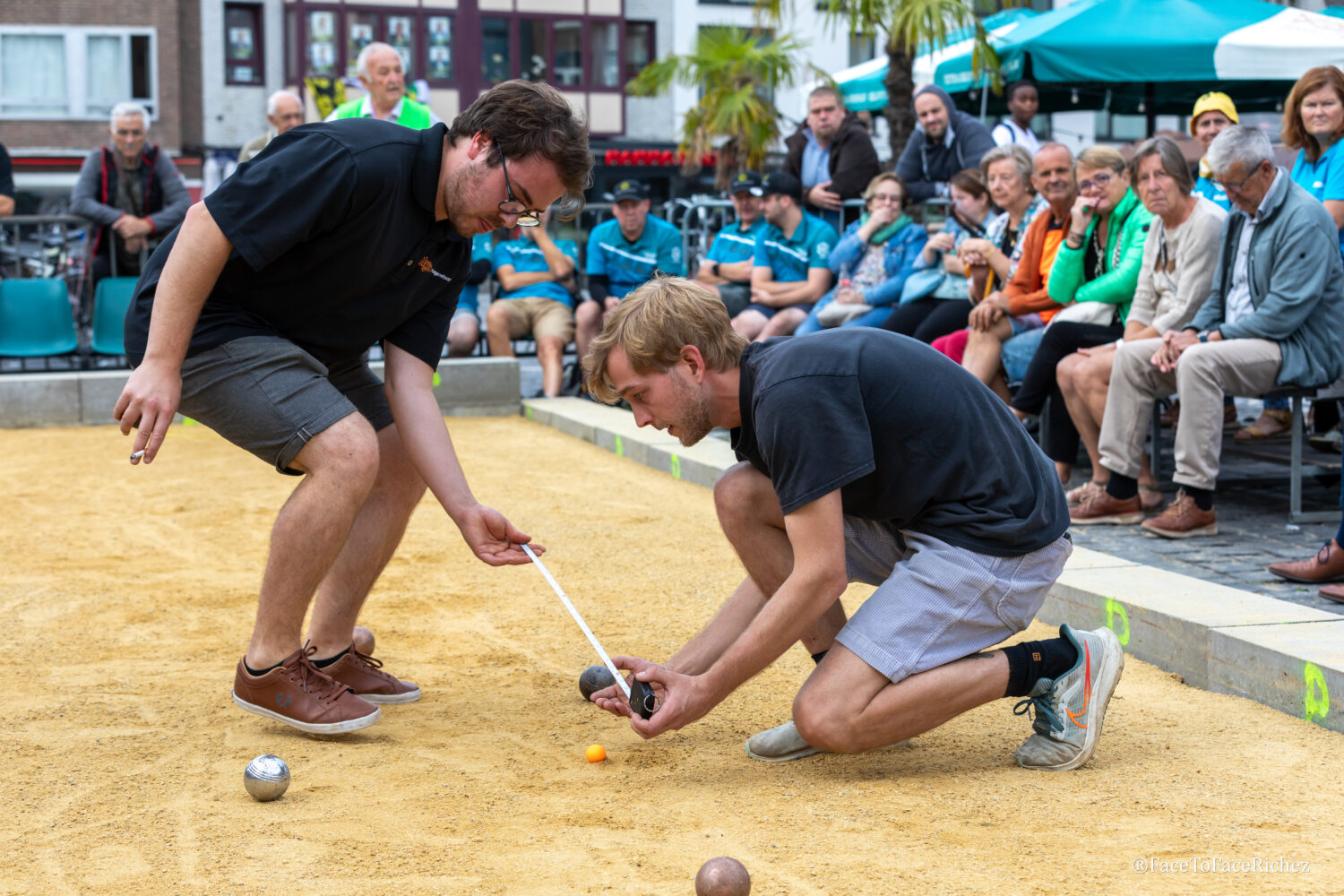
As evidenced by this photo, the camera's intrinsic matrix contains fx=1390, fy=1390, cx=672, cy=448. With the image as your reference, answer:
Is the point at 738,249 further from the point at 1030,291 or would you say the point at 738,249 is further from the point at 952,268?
the point at 1030,291

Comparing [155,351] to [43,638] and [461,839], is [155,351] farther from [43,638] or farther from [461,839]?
[43,638]

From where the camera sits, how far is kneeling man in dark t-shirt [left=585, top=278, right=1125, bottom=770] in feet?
10.3

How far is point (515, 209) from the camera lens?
3.62 m

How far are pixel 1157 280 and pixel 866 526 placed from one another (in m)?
3.52

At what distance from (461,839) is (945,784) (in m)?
1.17

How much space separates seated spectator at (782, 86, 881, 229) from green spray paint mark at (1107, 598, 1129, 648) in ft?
20.2

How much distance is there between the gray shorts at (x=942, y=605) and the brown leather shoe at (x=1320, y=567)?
1.97 meters

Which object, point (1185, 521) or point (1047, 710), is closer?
point (1047, 710)

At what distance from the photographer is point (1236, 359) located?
5852 mm

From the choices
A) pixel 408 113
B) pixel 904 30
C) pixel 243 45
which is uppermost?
pixel 243 45

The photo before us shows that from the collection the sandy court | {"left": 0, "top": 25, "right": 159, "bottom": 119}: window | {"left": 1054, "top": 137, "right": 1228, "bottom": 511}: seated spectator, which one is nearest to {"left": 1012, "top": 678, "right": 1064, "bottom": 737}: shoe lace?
the sandy court

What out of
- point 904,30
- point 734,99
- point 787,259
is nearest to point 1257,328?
point 787,259

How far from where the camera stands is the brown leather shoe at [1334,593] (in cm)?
468

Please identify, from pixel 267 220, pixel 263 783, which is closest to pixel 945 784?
pixel 263 783
